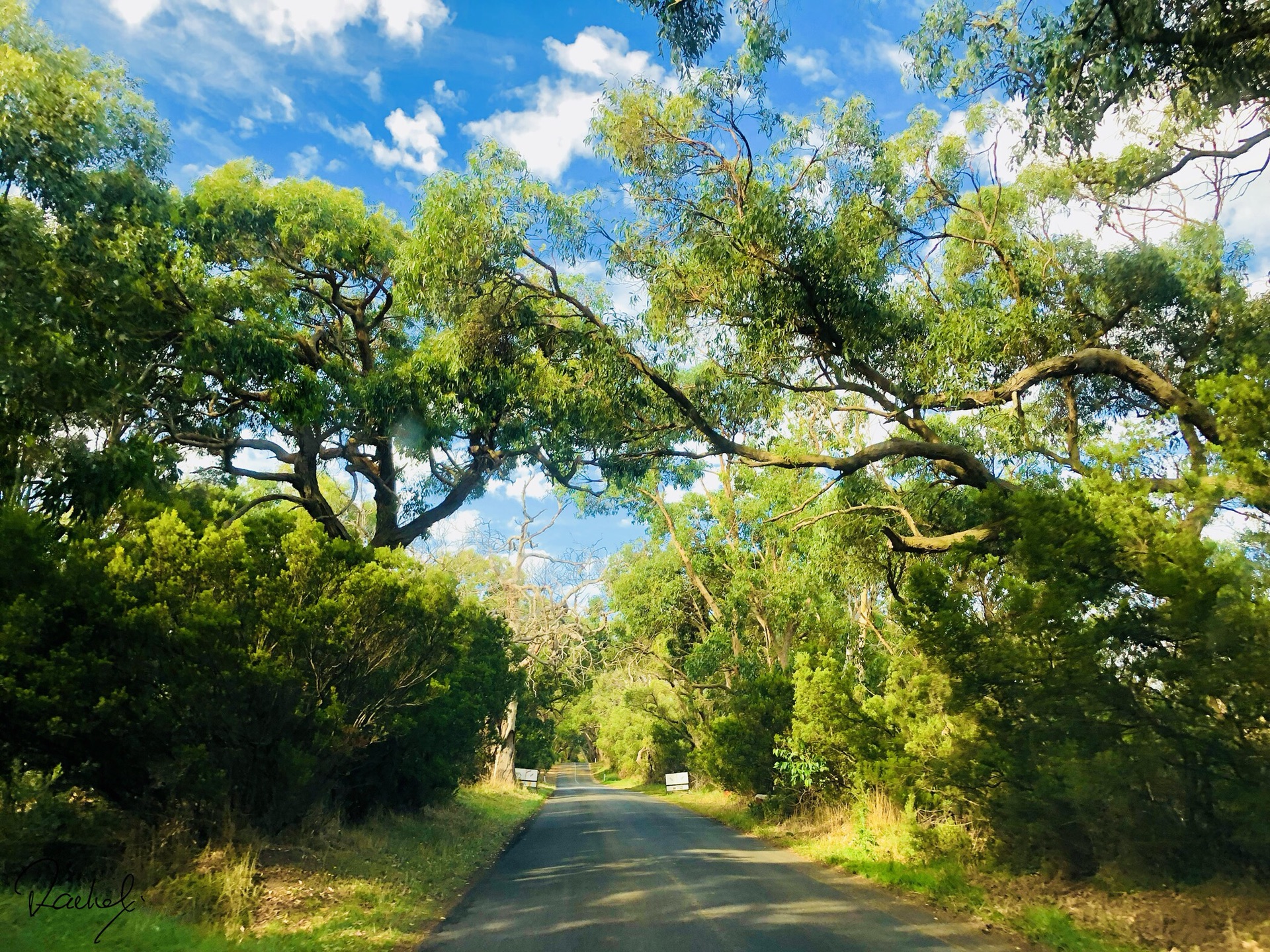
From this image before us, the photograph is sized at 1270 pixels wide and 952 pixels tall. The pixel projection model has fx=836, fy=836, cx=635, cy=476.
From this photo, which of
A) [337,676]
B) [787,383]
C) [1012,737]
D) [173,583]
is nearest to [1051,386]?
[787,383]

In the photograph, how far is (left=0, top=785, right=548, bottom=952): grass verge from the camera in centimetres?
606

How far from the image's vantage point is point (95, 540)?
845cm

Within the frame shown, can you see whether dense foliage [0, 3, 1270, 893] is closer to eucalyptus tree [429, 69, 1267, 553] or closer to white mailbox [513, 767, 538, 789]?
eucalyptus tree [429, 69, 1267, 553]

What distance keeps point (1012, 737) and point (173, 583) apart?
8558 millimetres

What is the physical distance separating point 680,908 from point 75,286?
330 inches

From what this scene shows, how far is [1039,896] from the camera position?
28.5ft

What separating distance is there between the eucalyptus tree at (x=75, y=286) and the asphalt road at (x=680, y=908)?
526cm

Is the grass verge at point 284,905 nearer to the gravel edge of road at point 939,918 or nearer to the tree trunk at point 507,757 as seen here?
the gravel edge of road at point 939,918

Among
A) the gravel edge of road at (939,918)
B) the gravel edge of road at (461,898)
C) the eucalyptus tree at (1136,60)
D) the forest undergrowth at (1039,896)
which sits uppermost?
the eucalyptus tree at (1136,60)

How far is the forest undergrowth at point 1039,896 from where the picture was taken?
6.64m

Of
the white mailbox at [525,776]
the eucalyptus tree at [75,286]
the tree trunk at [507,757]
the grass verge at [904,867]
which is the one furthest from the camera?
the white mailbox at [525,776]

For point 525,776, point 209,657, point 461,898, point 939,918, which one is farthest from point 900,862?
point 525,776
